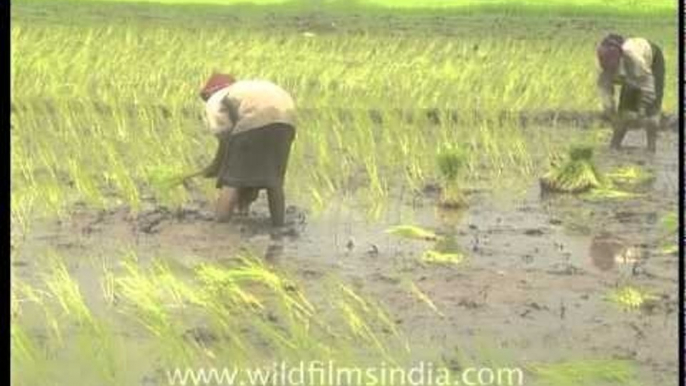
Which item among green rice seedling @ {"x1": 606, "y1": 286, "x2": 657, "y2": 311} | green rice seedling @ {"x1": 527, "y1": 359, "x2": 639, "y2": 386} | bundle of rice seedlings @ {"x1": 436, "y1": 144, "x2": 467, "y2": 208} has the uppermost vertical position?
bundle of rice seedlings @ {"x1": 436, "y1": 144, "x2": 467, "y2": 208}

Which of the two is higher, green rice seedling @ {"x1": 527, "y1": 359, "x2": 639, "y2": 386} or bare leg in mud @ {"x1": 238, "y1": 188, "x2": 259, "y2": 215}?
bare leg in mud @ {"x1": 238, "y1": 188, "x2": 259, "y2": 215}

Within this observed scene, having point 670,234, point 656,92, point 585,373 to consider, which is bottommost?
point 585,373

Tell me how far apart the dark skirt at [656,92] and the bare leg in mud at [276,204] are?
102cm

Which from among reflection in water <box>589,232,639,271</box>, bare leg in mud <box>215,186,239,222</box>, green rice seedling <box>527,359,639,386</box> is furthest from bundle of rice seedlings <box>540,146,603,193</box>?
bare leg in mud <box>215,186,239,222</box>

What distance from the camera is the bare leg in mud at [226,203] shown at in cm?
302

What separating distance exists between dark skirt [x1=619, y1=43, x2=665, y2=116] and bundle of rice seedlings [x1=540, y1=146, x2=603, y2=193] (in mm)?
172

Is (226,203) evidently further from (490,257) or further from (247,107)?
(490,257)

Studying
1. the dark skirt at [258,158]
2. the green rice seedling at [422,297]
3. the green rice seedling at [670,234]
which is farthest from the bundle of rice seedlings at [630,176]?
the dark skirt at [258,158]

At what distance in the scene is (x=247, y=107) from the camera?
10.0 feet

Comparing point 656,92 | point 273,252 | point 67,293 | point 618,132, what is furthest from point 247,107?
point 656,92

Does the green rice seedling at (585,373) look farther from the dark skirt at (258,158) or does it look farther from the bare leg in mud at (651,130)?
the dark skirt at (258,158)

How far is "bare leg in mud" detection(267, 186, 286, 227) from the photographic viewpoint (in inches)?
119

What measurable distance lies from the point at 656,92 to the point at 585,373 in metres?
0.84

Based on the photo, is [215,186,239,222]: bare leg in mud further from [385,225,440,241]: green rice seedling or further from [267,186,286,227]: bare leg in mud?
[385,225,440,241]: green rice seedling
